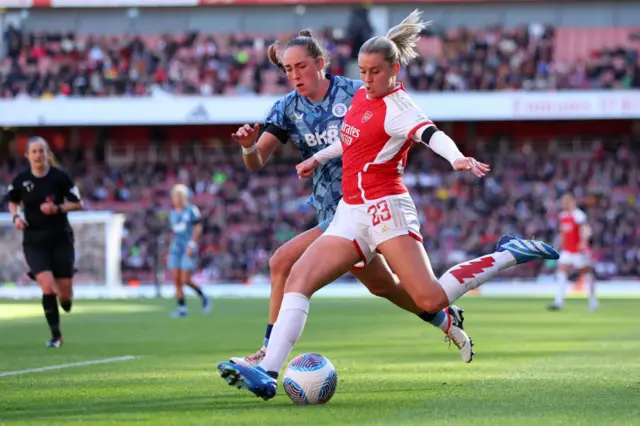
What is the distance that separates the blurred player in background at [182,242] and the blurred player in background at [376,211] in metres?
13.8

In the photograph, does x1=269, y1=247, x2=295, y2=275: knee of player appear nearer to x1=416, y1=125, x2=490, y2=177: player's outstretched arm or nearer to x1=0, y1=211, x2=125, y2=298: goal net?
x1=416, y1=125, x2=490, y2=177: player's outstretched arm

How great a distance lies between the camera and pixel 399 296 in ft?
28.3

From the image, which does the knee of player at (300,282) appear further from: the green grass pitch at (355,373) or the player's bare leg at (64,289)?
the player's bare leg at (64,289)

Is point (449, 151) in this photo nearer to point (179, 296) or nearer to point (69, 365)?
point (69, 365)

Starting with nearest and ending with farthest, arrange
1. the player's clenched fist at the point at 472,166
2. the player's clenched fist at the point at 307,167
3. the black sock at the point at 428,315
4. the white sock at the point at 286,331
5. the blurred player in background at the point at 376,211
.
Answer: the player's clenched fist at the point at 472,166
the white sock at the point at 286,331
the blurred player in background at the point at 376,211
the player's clenched fist at the point at 307,167
the black sock at the point at 428,315

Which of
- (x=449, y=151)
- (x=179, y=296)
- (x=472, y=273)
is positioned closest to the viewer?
(x=449, y=151)

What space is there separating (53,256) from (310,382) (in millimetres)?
7091

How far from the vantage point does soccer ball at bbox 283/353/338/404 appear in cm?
727

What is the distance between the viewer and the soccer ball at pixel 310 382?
7.27m

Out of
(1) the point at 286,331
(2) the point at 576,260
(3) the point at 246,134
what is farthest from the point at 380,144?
(2) the point at 576,260

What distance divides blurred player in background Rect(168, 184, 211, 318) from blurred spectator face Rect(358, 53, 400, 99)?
13918mm

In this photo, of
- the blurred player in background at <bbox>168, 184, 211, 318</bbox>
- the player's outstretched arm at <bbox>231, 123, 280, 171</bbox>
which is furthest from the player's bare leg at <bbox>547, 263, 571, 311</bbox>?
the player's outstretched arm at <bbox>231, 123, 280, 171</bbox>

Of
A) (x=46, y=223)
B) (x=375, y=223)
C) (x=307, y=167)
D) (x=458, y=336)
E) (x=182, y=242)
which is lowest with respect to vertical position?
(x=182, y=242)

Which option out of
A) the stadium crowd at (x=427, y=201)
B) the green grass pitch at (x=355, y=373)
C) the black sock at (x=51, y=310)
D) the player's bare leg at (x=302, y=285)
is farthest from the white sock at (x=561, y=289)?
the player's bare leg at (x=302, y=285)
